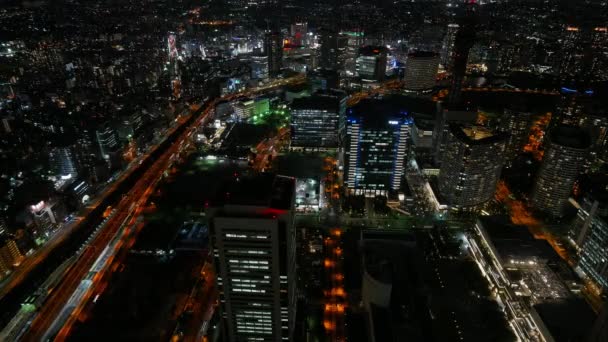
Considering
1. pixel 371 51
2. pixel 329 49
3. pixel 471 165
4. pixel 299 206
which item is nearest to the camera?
pixel 471 165

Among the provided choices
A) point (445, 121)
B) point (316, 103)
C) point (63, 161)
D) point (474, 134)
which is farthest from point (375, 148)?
point (63, 161)

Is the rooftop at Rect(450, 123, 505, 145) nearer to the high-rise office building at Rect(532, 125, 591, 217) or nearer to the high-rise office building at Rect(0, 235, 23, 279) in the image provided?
the high-rise office building at Rect(532, 125, 591, 217)

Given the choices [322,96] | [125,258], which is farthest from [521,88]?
[125,258]

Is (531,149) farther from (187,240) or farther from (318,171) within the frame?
(187,240)

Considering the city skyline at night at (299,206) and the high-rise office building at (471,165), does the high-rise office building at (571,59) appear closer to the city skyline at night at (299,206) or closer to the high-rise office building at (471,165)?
the city skyline at night at (299,206)

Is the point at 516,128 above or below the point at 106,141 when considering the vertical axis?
above

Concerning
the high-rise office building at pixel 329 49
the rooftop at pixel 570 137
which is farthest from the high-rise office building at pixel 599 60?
the high-rise office building at pixel 329 49

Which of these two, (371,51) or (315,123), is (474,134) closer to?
(315,123)
